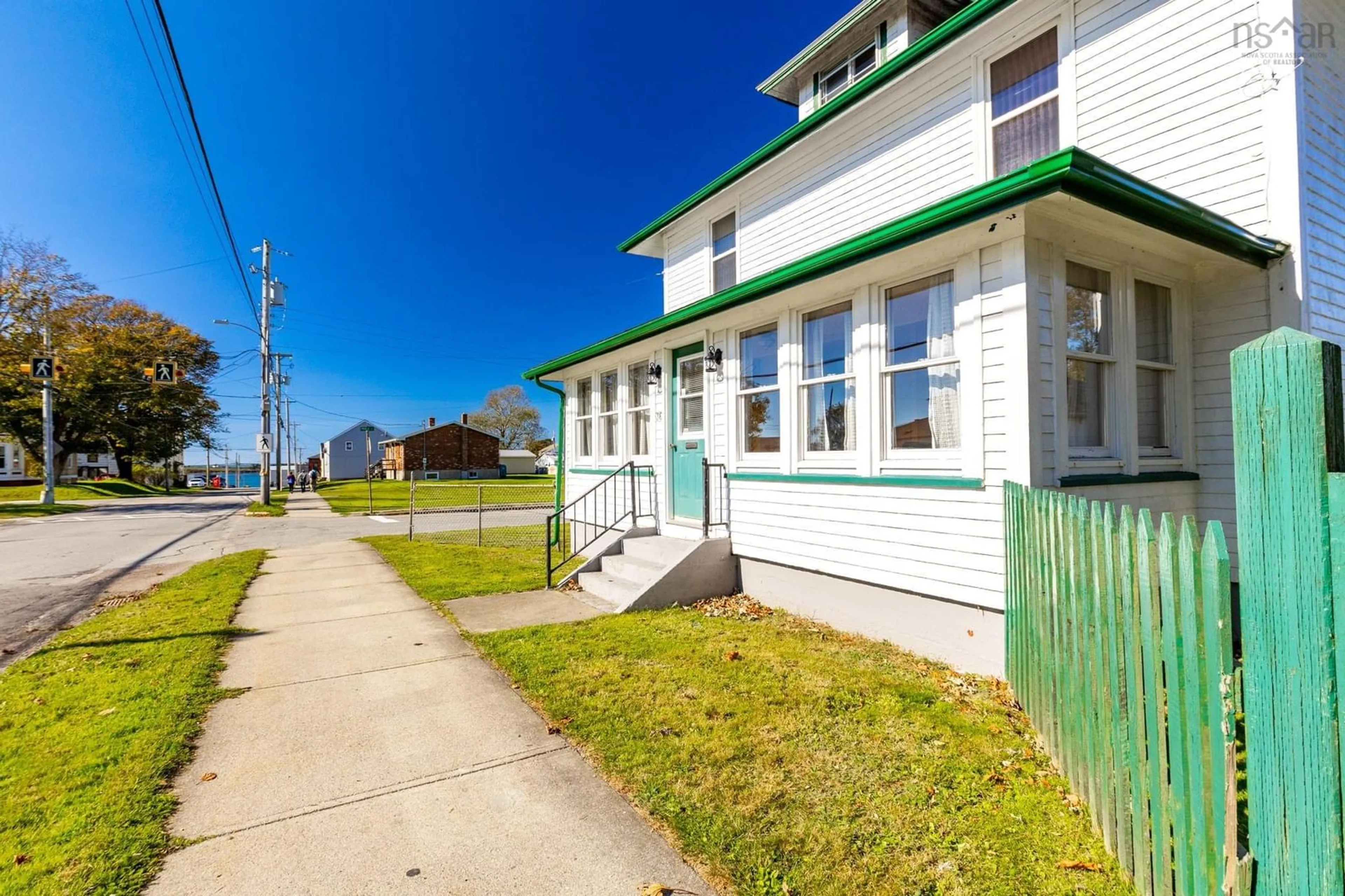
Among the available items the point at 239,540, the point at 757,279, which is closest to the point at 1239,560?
the point at 757,279

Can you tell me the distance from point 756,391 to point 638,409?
2.77 metres

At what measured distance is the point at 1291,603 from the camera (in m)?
1.32

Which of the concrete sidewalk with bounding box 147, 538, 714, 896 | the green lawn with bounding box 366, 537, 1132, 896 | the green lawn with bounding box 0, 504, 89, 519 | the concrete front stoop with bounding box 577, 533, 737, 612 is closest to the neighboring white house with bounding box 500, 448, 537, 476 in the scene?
the green lawn with bounding box 0, 504, 89, 519

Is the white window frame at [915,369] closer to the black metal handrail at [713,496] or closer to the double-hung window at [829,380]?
the double-hung window at [829,380]

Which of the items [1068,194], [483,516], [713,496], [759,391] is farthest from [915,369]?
[483,516]

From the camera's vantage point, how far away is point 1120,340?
4.89m

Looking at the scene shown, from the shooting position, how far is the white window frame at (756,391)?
6.52 m

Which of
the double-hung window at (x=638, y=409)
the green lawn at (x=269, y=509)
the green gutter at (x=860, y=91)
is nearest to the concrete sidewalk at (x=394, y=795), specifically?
the double-hung window at (x=638, y=409)

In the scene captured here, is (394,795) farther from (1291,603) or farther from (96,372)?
(96,372)

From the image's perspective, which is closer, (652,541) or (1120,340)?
(1120,340)

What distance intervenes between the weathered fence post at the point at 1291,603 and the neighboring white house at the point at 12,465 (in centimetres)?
5982

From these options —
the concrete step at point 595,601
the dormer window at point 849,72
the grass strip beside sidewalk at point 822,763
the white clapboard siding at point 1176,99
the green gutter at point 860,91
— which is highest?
the dormer window at point 849,72

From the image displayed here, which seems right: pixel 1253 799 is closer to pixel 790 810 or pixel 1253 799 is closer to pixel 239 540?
pixel 790 810

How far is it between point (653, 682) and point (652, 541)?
11.6 ft
